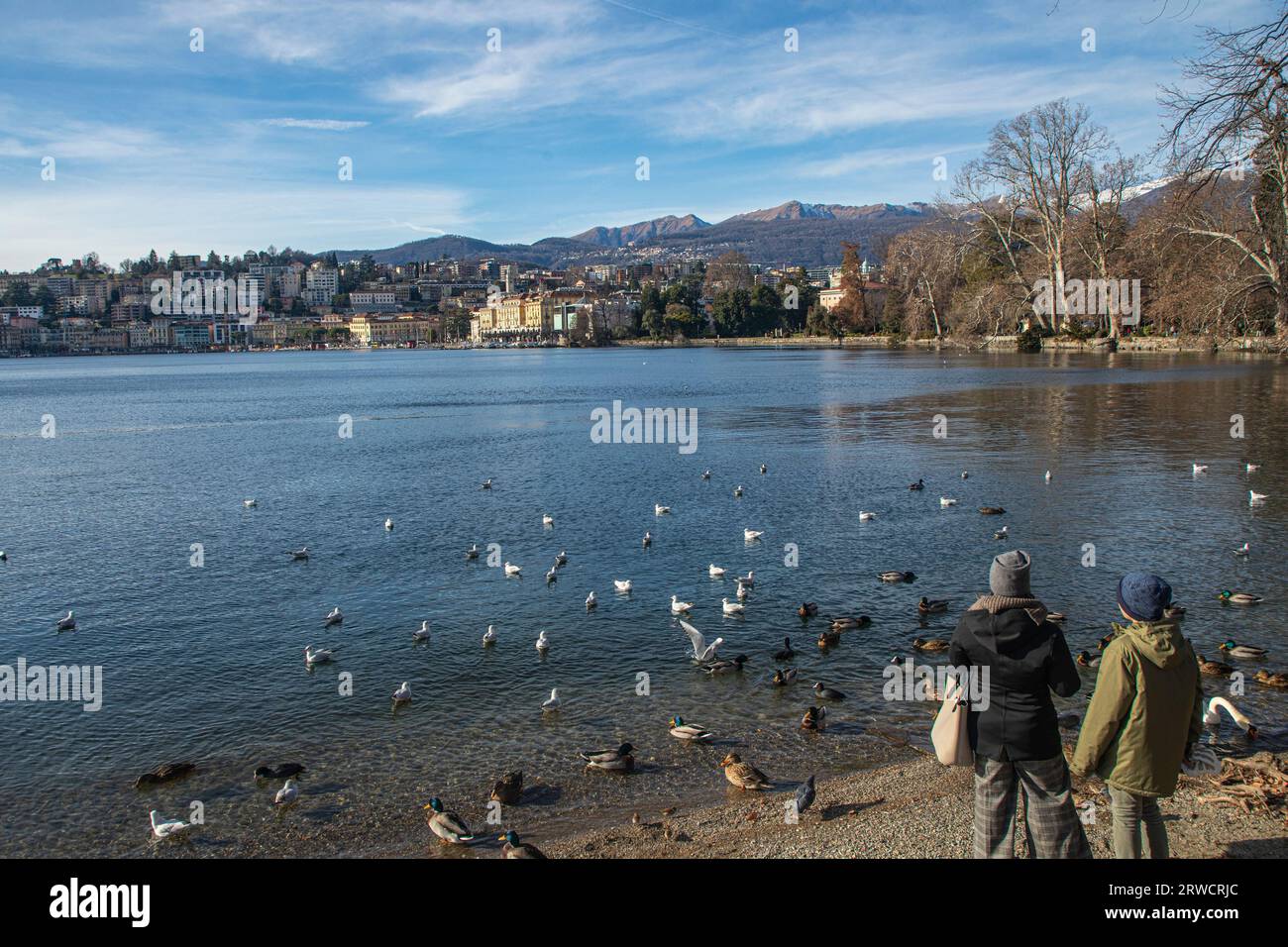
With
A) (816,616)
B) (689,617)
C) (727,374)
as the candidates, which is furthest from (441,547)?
(727,374)

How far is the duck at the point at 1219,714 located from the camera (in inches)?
383

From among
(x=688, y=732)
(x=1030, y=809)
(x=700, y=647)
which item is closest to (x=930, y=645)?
(x=700, y=647)

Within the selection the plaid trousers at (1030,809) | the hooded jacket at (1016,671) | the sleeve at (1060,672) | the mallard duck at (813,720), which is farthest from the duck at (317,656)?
the sleeve at (1060,672)

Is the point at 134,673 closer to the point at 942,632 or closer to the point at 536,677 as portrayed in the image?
the point at 536,677

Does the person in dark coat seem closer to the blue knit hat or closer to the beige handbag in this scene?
the beige handbag

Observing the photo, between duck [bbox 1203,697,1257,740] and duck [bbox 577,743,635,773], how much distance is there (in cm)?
634

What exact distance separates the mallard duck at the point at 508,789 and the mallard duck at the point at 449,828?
572 millimetres

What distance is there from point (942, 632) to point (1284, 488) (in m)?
15.1

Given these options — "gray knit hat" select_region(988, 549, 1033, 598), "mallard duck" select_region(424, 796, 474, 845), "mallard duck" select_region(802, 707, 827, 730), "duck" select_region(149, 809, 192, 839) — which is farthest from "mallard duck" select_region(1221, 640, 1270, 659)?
"duck" select_region(149, 809, 192, 839)

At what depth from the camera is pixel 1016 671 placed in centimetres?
520

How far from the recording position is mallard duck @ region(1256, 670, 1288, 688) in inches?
437

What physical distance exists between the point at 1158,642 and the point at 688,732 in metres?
6.57

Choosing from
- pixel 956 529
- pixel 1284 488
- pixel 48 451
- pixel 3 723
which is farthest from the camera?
pixel 48 451

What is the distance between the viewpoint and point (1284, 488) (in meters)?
23.0
